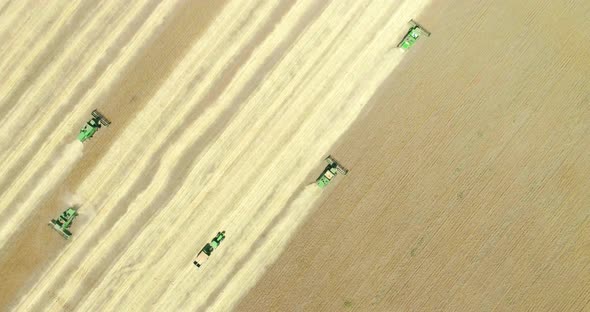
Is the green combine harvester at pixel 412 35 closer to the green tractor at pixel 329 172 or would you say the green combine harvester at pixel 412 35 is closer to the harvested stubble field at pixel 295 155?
the harvested stubble field at pixel 295 155

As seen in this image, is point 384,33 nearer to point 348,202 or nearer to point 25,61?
point 348,202

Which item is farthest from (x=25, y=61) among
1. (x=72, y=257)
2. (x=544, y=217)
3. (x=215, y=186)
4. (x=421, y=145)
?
(x=544, y=217)

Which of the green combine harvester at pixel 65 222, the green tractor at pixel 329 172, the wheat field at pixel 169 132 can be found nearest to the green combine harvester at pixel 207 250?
the wheat field at pixel 169 132

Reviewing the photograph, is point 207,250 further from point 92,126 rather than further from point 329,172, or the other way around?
point 92,126

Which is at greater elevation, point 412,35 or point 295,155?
point 412,35

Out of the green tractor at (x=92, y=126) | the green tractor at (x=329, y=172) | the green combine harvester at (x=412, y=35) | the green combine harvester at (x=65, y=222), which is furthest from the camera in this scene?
the green combine harvester at (x=412, y=35)

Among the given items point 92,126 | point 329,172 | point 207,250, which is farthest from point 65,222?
point 329,172
